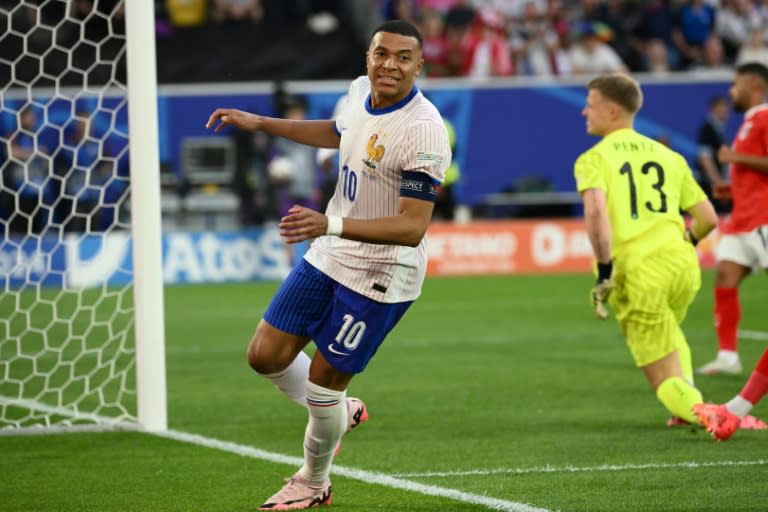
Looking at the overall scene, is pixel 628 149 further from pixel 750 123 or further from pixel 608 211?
pixel 750 123

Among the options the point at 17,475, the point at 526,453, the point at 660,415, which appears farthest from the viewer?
the point at 660,415

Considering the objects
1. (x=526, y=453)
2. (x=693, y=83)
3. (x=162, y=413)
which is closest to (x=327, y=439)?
(x=526, y=453)

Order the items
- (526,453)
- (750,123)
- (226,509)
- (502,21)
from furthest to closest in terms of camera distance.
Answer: (502,21) < (750,123) < (526,453) < (226,509)

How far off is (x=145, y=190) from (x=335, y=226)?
298cm

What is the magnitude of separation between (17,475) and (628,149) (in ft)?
12.2

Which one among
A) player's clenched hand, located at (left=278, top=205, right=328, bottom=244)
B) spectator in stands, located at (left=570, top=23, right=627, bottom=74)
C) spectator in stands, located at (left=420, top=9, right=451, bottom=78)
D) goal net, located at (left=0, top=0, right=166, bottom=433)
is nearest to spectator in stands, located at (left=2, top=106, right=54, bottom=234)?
goal net, located at (left=0, top=0, right=166, bottom=433)

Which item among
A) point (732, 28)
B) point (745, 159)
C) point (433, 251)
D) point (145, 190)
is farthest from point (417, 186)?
point (732, 28)

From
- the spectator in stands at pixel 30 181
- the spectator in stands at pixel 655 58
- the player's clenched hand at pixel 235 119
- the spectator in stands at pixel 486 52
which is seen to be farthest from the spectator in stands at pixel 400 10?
the player's clenched hand at pixel 235 119

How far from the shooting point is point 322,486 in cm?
588

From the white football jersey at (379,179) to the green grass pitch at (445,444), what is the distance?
98 centimetres

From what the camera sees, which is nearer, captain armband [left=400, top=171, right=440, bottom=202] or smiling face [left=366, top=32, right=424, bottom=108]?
captain armband [left=400, top=171, right=440, bottom=202]

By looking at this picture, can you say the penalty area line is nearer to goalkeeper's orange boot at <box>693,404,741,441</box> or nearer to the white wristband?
goalkeeper's orange boot at <box>693,404,741,441</box>

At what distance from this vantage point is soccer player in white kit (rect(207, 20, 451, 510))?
214 inches

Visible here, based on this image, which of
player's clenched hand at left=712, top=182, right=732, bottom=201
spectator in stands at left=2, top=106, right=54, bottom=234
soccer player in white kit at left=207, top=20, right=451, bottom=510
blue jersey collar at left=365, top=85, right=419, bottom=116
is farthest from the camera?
spectator in stands at left=2, top=106, right=54, bottom=234
